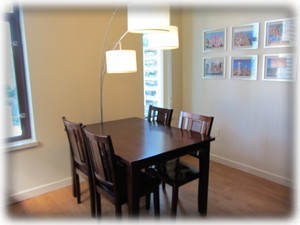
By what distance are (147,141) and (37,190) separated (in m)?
1.42

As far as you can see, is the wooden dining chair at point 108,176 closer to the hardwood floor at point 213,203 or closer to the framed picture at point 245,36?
the hardwood floor at point 213,203

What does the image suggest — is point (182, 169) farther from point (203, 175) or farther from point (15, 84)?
point (15, 84)

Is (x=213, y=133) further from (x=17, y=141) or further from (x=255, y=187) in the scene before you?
(x=17, y=141)

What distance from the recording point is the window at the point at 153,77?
369 cm

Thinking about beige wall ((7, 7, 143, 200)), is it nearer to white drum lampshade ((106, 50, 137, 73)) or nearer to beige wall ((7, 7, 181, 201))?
beige wall ((7, 7, 181, 201))

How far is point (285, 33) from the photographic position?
2.65 metres

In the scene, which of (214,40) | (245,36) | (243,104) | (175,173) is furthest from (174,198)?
(214,40)

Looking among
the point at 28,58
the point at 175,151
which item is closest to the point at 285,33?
the point at 175,151

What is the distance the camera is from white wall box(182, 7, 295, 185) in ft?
9.21

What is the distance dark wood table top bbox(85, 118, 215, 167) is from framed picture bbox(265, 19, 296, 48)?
53.4 inches

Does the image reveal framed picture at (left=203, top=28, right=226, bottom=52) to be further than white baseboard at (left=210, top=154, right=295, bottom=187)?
Yes

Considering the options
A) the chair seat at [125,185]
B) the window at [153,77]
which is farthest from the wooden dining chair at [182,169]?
the window at [153,77]

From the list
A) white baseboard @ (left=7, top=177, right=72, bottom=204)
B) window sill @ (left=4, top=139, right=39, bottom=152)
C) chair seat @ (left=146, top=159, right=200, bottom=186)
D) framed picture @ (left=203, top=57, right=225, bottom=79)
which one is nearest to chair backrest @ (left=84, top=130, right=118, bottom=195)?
chair seat @ (left=146, top=159, right=200, bottom=186)

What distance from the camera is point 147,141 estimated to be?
2158 millimetres
